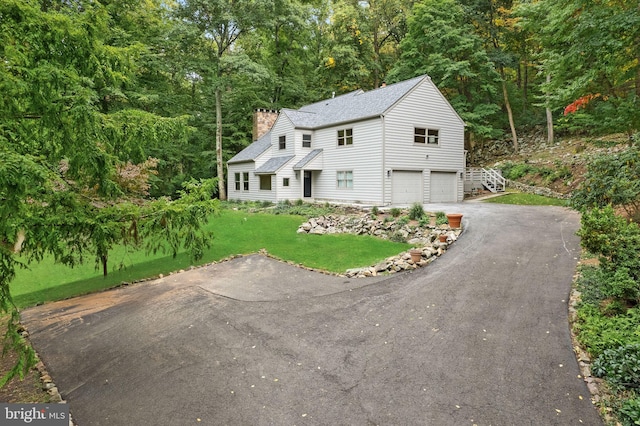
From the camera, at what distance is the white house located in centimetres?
1853

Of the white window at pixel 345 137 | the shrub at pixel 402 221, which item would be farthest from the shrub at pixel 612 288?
the white window at pixel 345 137

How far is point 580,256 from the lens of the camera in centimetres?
863

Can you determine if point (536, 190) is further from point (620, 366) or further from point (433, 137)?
point (620, 366)

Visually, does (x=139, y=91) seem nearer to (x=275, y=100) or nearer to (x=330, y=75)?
(x=275, y=100)

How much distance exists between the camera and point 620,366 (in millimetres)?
4227

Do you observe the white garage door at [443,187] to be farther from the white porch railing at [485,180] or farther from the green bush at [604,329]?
the green bush at [604,329]

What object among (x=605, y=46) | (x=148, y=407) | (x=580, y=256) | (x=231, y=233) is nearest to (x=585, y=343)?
(x=580, y=256)

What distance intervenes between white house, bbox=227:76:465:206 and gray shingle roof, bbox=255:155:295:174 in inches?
3.9

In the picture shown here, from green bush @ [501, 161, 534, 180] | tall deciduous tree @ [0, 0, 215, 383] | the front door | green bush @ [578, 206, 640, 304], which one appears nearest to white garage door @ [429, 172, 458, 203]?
green bush @ [501, 161, 534, 180]

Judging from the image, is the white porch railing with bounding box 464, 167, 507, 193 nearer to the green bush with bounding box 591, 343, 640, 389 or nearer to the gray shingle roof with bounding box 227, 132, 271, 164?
the gray shingle roof with bounding box 227, 132, 271, 164

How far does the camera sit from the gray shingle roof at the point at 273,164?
22.5 meters

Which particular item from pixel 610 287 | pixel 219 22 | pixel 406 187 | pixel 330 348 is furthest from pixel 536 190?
pixel 219 22

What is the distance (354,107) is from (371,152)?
166 inches

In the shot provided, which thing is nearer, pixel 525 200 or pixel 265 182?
pixel 525 200
